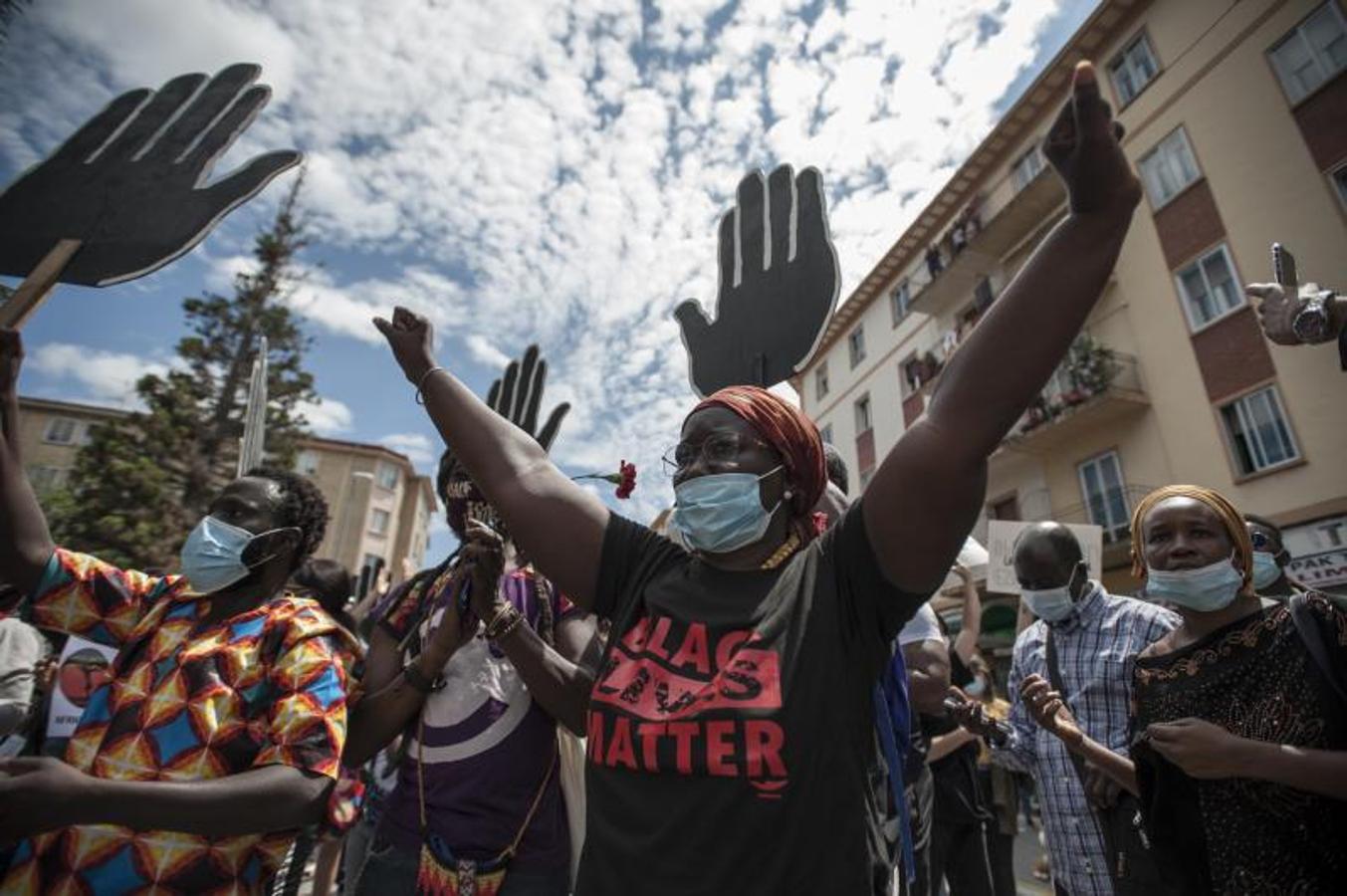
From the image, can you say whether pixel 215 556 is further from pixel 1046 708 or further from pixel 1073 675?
pixel 1073 675

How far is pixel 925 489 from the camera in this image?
1.07 m

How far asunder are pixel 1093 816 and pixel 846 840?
6.87 feet

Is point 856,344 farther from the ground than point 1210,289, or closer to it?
farther from the ground

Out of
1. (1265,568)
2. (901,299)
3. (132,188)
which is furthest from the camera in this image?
(901,299)

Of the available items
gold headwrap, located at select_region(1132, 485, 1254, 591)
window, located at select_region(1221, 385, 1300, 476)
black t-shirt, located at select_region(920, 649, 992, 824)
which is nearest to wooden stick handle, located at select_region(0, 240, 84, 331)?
gold headwrap, located at select_region(1132, 485, 1254, 591)

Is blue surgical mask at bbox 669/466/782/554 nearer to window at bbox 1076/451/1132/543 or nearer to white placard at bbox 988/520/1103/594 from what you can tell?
white placard at bbox 988/520/1103/594

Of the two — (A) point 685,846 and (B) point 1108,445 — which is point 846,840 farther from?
(B) point 1108,445

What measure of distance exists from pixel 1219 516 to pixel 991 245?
1632cm

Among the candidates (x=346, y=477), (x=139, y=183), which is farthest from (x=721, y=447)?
(x=346, y=477)

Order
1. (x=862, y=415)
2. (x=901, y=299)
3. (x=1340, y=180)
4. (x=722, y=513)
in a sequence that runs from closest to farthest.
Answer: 1. (x=722, y=513)
2. (x=1340, y=180)
3. (x=901, y=299)
4. (x=862, y=415)

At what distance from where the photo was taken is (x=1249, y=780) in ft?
5.93

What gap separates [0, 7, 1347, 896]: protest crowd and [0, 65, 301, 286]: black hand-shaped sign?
41 millimetres

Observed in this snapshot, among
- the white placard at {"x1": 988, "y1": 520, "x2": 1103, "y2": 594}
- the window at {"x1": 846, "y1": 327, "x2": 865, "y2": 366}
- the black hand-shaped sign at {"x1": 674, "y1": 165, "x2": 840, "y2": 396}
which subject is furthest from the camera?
the window at {"x1": 846, "y1": 327, "x2": 865, "y2": 366}

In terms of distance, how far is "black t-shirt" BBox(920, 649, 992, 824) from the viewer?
3.57 meters
